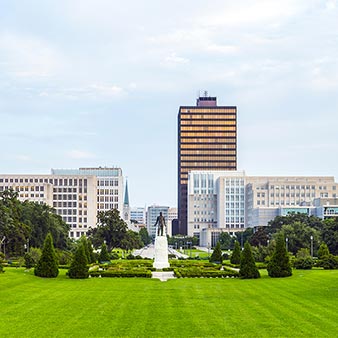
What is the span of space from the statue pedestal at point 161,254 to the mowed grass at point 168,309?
81.4ft

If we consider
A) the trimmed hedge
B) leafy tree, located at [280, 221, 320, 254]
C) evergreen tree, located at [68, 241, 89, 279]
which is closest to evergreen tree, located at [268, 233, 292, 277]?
the trimmed hedge

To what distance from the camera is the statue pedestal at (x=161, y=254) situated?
74.4m

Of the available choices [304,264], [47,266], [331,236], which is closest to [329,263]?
Answer: [304,264]

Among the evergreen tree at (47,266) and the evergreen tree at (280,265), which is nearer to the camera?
the evergreen tree at (47,266)

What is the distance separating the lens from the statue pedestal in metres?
74.4

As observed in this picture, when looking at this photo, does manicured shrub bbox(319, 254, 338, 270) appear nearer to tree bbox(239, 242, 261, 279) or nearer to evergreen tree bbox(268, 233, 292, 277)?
evergreen tree bbox(268, 233, 292, 277)

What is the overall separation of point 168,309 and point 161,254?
42829 millimetres

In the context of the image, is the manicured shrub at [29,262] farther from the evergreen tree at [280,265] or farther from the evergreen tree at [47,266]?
the evergreen tree at [280,265]

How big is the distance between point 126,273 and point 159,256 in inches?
621

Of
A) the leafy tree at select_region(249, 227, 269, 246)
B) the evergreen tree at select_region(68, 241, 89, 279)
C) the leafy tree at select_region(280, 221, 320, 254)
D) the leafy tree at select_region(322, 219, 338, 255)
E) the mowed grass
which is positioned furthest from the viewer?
the leafy tree at select_region(249, 227, 269, 246)

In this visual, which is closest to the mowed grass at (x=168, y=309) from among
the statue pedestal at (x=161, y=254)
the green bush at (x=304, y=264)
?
the green bush at (x=304, y=264)

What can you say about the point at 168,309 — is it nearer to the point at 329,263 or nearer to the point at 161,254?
the point at 329,263

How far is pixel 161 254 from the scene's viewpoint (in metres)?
75.2

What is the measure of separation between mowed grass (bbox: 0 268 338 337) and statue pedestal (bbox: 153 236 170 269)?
24807mm
